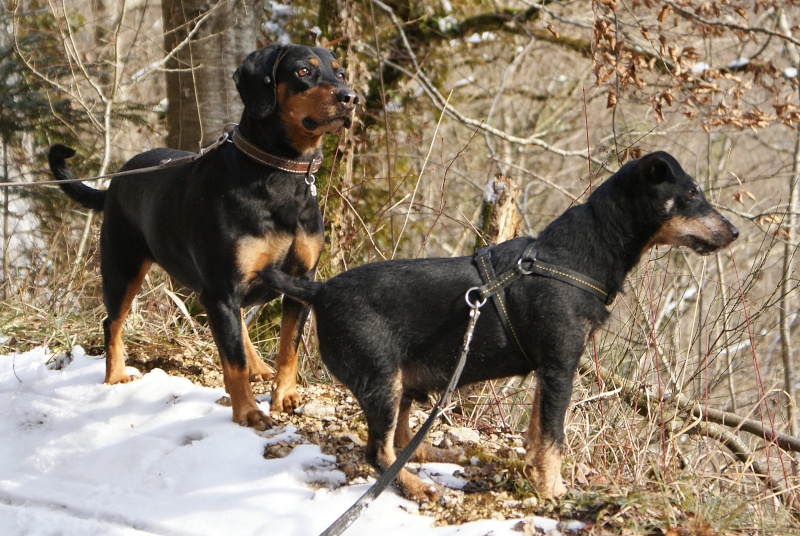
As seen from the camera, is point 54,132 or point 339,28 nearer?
point 339,28

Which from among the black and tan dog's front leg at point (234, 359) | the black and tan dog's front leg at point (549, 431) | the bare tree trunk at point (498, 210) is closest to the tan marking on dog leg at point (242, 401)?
the black and tan dog's front leg at point (234, 359)

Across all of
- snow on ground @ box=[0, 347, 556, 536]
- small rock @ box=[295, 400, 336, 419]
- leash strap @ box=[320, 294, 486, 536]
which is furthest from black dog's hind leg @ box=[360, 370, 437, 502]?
small rock @ box=[295, 400, 336, 419]

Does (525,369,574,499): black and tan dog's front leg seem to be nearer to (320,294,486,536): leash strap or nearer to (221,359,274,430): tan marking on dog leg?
(320,294,486,536): leash strap

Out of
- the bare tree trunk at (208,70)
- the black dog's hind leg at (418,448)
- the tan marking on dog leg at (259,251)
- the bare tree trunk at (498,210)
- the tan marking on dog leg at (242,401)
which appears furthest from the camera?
the bare tree trunk at (208,70)

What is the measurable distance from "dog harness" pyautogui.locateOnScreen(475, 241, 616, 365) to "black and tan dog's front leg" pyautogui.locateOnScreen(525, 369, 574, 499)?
0.18 meters

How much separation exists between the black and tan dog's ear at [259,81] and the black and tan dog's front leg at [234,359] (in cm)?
99

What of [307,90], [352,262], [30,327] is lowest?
[30,327]

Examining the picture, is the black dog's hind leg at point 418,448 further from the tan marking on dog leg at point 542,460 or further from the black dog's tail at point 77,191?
the black dog's tail at point 77,191

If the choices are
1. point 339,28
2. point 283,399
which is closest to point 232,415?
point 283,399

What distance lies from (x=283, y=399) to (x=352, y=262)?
210cm

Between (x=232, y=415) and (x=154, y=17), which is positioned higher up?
(x=154, y=17)

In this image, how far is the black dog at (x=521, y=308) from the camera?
10.7 feet

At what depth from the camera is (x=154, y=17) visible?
1589 centimetres

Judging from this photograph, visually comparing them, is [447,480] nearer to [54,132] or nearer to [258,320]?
[258,320]
